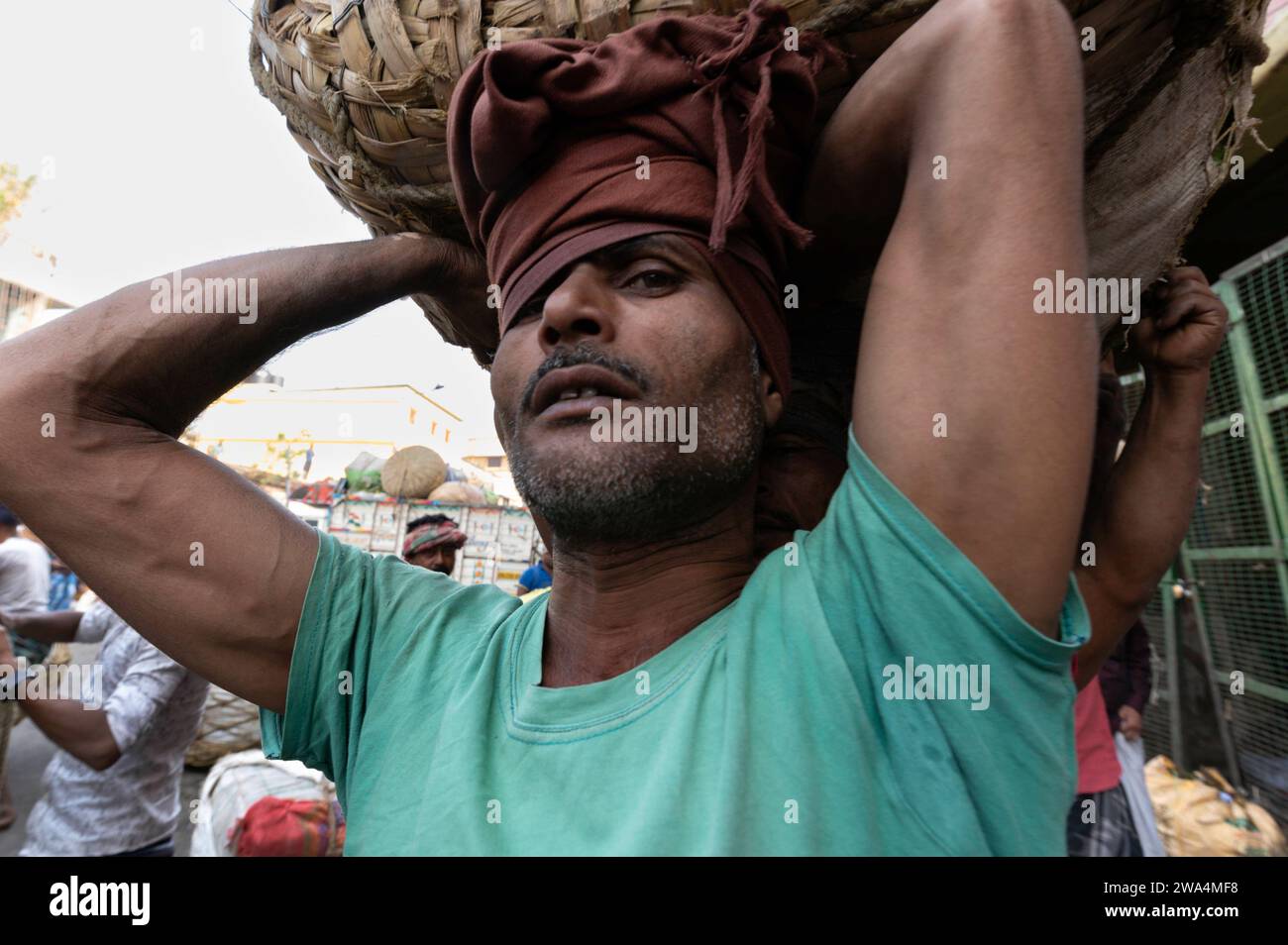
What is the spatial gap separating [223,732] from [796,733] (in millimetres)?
6581

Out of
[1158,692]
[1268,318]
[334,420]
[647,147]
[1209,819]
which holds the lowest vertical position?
[1209,819]

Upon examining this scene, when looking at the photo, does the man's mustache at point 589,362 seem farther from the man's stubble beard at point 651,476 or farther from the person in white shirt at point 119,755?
the person in white shirt at point 119,755

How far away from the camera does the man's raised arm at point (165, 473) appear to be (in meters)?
1.43

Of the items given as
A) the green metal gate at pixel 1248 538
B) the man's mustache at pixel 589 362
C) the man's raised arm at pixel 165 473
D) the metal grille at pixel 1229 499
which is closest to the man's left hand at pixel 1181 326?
the man's mustache at pixel 589 362

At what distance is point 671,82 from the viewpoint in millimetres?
1222

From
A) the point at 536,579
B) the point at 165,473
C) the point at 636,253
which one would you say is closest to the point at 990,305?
the point at 636,253

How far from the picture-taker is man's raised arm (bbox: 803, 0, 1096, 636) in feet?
3.34

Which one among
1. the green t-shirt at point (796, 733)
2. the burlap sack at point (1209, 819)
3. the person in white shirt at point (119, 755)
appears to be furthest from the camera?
the burlap sack at point (1209, 819)

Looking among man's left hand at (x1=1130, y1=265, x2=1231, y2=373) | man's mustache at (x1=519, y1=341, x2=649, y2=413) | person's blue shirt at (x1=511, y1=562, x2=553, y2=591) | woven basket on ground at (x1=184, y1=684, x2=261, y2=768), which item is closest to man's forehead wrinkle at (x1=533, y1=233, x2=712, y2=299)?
man's mustache at (x1=519, y1=341, x2=649, y2=413)

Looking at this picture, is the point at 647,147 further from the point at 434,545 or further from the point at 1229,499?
the point at 1229,499

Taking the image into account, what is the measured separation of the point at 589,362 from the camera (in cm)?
132

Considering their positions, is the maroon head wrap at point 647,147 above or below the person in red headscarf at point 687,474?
above

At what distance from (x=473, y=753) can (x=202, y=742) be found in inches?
243
